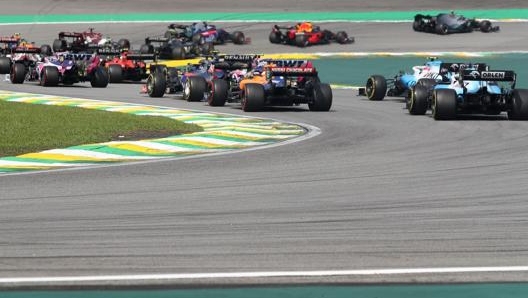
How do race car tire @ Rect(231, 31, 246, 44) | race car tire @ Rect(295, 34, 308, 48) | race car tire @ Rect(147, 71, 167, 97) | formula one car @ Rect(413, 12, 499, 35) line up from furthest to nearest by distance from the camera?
formula one car @ Rect(413, 12, 499, 35), race car tire @ Rect(231, 31, 246, 44), race car tire @ Rect(295, 34, 308, 48), race car tire @ Rect(147, 71, 167, 97)

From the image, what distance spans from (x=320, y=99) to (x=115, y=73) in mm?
12129

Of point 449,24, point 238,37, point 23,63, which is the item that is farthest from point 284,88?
point 449,24

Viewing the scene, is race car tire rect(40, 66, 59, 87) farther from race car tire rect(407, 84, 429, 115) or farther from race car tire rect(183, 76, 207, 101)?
race car tire rect(407, 84, 429, 115)

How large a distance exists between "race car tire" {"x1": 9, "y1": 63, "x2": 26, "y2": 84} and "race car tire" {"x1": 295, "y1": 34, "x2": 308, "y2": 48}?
20078 mm

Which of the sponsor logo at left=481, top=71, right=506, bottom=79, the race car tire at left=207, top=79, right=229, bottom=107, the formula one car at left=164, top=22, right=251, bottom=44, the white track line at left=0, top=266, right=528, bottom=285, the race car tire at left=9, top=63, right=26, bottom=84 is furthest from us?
the formula one car at left=164, top=22, right=251, bottom=44

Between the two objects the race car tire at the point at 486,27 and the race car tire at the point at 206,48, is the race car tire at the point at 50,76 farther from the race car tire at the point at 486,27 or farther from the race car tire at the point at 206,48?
the race car tire at the point at 486,27

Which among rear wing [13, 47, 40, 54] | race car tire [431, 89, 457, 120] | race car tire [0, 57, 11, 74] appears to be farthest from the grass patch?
race car tire [0, 57, 11, 74]

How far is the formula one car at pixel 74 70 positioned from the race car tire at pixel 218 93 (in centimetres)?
794

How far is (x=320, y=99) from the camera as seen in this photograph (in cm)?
2466

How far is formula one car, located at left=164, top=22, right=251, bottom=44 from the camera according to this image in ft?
165

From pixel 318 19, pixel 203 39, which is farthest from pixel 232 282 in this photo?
pixel 318 19

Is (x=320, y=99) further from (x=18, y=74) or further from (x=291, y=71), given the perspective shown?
(x=18, y=74)

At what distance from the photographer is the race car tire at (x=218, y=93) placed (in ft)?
84.5

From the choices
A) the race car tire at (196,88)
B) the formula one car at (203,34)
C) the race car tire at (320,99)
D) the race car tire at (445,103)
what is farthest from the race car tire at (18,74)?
the race car tire at (445,103)
